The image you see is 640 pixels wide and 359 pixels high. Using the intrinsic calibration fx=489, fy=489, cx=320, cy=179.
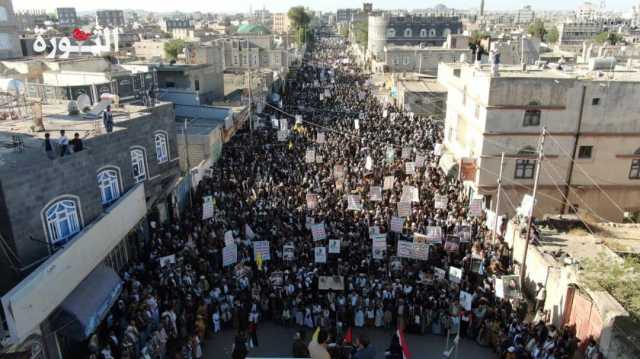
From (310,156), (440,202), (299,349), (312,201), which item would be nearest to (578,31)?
(310,156)

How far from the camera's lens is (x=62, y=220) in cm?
1427

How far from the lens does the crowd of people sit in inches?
546

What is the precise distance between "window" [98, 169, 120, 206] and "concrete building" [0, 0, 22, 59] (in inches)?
1126

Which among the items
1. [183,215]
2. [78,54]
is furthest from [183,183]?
[78,54]

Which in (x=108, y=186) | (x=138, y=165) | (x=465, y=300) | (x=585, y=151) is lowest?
(x=465, y=300)

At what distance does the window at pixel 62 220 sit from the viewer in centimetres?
1374

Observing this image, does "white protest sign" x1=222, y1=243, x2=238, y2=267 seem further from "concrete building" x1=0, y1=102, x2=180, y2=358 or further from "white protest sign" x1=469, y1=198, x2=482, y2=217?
"white protest sign" x1=469, y1=198, x2=482, y2=217

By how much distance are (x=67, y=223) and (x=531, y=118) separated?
→ 2011 centimetres

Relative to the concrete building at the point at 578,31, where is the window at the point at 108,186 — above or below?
below

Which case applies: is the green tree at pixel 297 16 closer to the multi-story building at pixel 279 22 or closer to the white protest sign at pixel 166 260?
the multi-story building at pixel 279 22

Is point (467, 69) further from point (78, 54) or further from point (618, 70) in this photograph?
point (78, 54)

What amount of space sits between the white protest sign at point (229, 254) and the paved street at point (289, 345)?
7.85 ft

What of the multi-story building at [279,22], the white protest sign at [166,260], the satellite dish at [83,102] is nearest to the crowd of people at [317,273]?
the white protest sign at [166,260]

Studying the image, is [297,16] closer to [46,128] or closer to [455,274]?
[46,128]
